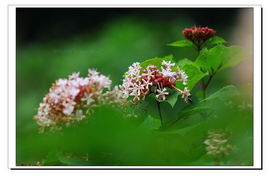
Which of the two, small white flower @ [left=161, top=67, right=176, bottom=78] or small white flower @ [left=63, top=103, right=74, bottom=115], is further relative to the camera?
small white flower @ [left=161, top=67, right=176, bottom=78]

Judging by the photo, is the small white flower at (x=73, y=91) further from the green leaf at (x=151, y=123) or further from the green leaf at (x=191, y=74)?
the green leaf at (x=191, y=74)

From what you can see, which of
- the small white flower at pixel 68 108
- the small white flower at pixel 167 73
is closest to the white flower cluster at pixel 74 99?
the small white flower at pixel 68 108

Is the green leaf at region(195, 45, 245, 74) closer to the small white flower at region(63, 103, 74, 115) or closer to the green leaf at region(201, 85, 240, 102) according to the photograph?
the green leaf at region(201, 85, 240, 102)

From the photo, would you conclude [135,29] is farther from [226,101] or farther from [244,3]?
[226,101]

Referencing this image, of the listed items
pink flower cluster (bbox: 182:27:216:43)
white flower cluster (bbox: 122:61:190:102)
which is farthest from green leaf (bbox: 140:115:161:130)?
pink flower cluster (bbox: 182:27:216:43)

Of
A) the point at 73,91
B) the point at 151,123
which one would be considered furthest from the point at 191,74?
the point at 73,91
